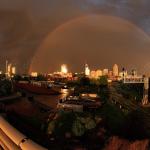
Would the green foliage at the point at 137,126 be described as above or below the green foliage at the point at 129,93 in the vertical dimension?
above

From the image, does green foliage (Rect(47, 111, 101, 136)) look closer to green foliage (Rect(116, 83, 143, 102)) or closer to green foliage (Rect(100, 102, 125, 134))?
green foliage (Rect(100, 102, 125, 134))

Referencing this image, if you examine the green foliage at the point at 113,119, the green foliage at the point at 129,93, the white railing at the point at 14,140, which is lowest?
the green foliage at the point at 129,93

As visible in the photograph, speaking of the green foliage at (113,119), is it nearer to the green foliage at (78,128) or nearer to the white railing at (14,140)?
the green foliage at (78,128)

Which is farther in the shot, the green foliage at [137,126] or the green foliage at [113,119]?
the green foliage at [113,119]

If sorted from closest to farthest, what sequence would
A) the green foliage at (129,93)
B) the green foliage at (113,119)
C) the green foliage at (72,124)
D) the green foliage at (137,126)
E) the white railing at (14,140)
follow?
1. the white railing at (14,140)
2. the green foliage at (137,126)
3. the green foliage at (72,124)
4. the green foliage at (113,119)
5. the green foliage at (129,93)

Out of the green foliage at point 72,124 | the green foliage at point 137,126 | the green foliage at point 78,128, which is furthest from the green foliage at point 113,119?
the green foliage at point 78,128

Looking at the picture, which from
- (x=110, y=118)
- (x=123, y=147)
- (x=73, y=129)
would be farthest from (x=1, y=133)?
(x=123, y=147)

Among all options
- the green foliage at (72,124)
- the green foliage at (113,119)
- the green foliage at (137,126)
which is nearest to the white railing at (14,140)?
the green foliage at (72,124)

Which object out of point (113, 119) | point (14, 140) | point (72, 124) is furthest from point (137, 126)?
point (14, 140)

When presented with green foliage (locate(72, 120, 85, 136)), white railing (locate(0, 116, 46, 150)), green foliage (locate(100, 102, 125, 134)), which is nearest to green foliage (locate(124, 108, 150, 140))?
green foliage (locate(100, 102, 125, 134))

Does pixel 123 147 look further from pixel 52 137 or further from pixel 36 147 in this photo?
pixel 52 137

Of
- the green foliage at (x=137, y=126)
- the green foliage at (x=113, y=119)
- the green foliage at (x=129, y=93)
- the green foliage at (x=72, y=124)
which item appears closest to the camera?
the green foliage at (x=137, y=126)
